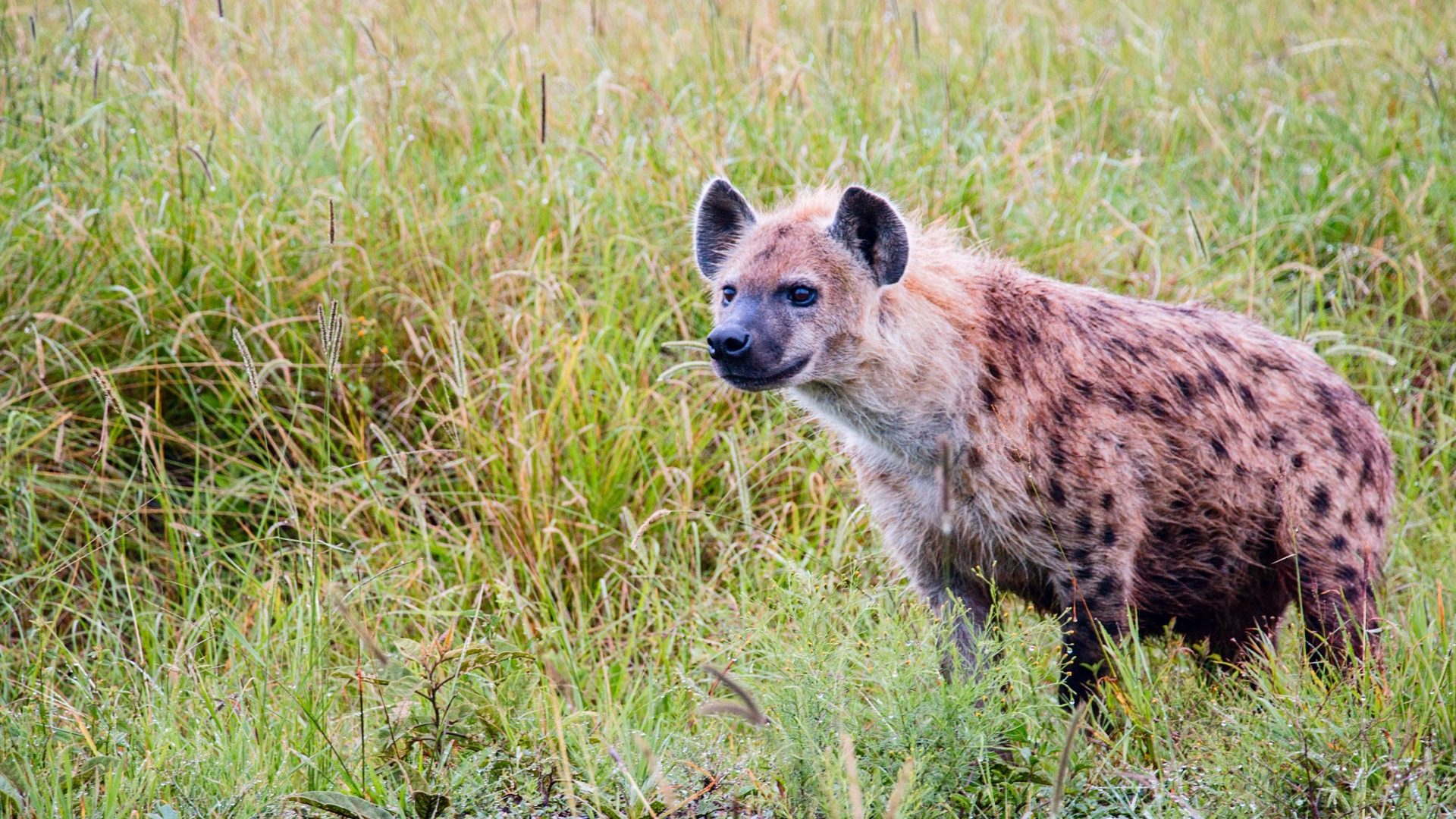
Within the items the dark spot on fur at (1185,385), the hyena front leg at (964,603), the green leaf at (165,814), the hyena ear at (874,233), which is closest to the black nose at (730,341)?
the hyena ear at (874,233)

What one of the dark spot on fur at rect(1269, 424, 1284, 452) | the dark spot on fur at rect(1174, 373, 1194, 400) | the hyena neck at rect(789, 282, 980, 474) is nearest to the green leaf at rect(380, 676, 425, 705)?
the hyena neck at rect(789, 282, 980, 474)

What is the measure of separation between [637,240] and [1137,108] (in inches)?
91.9

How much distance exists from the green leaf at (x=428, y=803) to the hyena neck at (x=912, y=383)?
1249 mm

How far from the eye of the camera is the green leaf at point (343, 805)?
8.43ft

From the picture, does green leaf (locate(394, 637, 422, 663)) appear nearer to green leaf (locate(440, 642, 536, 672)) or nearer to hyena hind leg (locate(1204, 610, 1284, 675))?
green leaf (locate(440, 642, 536, 672))

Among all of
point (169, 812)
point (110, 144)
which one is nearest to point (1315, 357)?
point (169, 812)

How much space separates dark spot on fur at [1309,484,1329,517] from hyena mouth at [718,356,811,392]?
1.24 m

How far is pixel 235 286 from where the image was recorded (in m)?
4.52

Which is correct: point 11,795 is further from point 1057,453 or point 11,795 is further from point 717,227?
point 1057,453

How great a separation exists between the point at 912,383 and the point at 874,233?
35 centimetres

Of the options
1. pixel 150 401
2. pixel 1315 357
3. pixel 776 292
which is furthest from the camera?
pixel 150 401

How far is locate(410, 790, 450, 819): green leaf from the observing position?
267 cm

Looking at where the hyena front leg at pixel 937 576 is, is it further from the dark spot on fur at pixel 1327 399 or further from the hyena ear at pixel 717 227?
the dark spot on fur at pixel 1327 399

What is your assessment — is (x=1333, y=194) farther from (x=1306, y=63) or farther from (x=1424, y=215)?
(x=1306, y=63)
